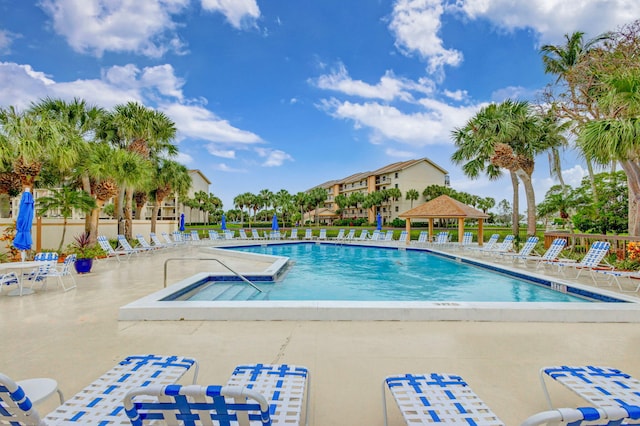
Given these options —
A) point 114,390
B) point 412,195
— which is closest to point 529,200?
point 114,390

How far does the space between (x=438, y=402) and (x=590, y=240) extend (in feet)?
45.7

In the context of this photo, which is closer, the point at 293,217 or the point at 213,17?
the point at 213,17

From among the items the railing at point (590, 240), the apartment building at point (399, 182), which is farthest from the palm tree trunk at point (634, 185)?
the apartment building at point (399, 182)

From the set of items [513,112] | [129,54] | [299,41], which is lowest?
[513,112]

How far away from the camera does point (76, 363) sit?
368 centimetres

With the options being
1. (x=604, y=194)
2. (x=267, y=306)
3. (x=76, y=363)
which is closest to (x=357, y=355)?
(x=267, y=306)

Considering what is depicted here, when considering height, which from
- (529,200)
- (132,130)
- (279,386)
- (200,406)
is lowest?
(279,386)

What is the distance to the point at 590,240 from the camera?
41.1ft

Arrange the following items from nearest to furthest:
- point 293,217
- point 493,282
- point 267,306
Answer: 1. point 267,306
2. point 493,282
3. point 293,217

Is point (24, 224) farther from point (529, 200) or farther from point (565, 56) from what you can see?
point (565, 56)

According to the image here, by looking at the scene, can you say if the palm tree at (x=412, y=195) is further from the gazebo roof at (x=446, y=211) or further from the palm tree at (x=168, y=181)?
the palm tree at (x=168, y=181)

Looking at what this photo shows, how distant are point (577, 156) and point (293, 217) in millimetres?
46602

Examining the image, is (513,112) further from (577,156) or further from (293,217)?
(293,217)

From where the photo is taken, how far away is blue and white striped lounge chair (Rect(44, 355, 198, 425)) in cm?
201
